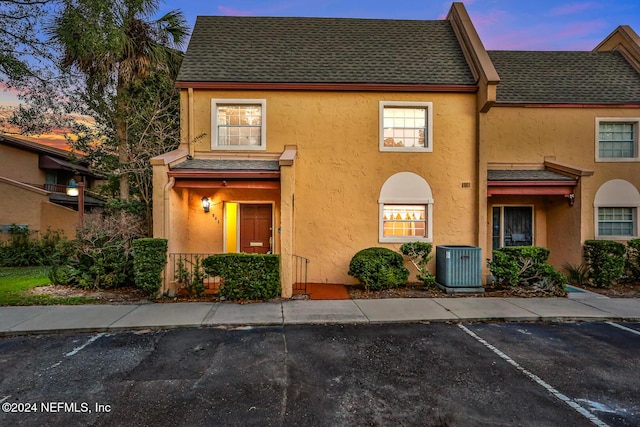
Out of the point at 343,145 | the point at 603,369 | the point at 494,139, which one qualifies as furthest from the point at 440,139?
the point at 603,369

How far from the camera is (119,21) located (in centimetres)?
890

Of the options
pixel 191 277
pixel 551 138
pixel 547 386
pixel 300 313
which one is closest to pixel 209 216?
pixel 191 277

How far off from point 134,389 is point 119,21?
997 centimetres

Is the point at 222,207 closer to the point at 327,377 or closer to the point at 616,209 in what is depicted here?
the point at 327,377

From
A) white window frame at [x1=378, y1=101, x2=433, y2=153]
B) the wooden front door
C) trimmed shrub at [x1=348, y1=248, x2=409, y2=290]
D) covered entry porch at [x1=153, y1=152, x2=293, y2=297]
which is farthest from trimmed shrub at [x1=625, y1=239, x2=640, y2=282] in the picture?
the wooden front door

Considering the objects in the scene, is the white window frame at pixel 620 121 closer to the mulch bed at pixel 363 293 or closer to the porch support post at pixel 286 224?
the mulch bed at pixel 363 293

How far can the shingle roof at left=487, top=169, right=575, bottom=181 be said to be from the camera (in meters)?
9.70

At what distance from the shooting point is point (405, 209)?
9797mm

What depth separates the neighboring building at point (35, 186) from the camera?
610 inches

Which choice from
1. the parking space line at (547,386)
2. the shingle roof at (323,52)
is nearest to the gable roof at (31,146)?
the shingle roof at (323,52)

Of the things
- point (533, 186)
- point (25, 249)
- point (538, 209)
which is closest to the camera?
point (533, 186)

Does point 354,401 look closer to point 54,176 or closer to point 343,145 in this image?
point 343,145

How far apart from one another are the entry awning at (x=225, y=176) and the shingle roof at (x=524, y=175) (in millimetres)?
6988

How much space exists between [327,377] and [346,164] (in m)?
6.65
